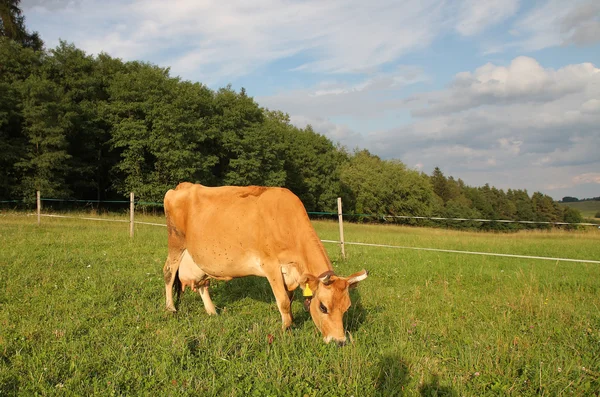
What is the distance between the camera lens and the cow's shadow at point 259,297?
5.79m

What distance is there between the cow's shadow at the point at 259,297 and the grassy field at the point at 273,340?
0.04m

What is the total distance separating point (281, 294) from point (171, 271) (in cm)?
241

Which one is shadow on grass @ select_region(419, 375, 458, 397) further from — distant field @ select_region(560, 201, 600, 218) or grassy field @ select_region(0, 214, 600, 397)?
distant field @ select_region(560, 201, 600, 218)

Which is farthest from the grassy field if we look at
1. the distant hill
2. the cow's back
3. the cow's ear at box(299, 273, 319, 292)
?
the distant hill

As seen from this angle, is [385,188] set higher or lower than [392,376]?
higher

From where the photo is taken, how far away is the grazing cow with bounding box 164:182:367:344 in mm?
4863

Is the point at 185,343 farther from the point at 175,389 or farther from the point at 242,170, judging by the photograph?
the point at 242,170

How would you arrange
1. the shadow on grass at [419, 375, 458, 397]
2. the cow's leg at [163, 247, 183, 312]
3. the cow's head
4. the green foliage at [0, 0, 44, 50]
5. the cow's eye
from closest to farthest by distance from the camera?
the shadow on grass at [419, 375, 458, 397] < the cow's head < the cow's eye < the cow's leg at [163, 247, 183, 312] < the green foliage at [0, 0, 44, 50]

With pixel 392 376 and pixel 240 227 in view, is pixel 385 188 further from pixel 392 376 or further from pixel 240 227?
pixel 392 376

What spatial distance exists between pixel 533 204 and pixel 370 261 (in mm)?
111764

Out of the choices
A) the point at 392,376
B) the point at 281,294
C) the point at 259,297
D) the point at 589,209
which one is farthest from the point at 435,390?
the point at 589,209

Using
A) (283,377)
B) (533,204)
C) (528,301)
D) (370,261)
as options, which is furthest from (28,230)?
(533,204)

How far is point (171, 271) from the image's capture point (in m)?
6.77

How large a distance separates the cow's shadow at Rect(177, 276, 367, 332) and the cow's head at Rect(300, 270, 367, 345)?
0.57 meters
